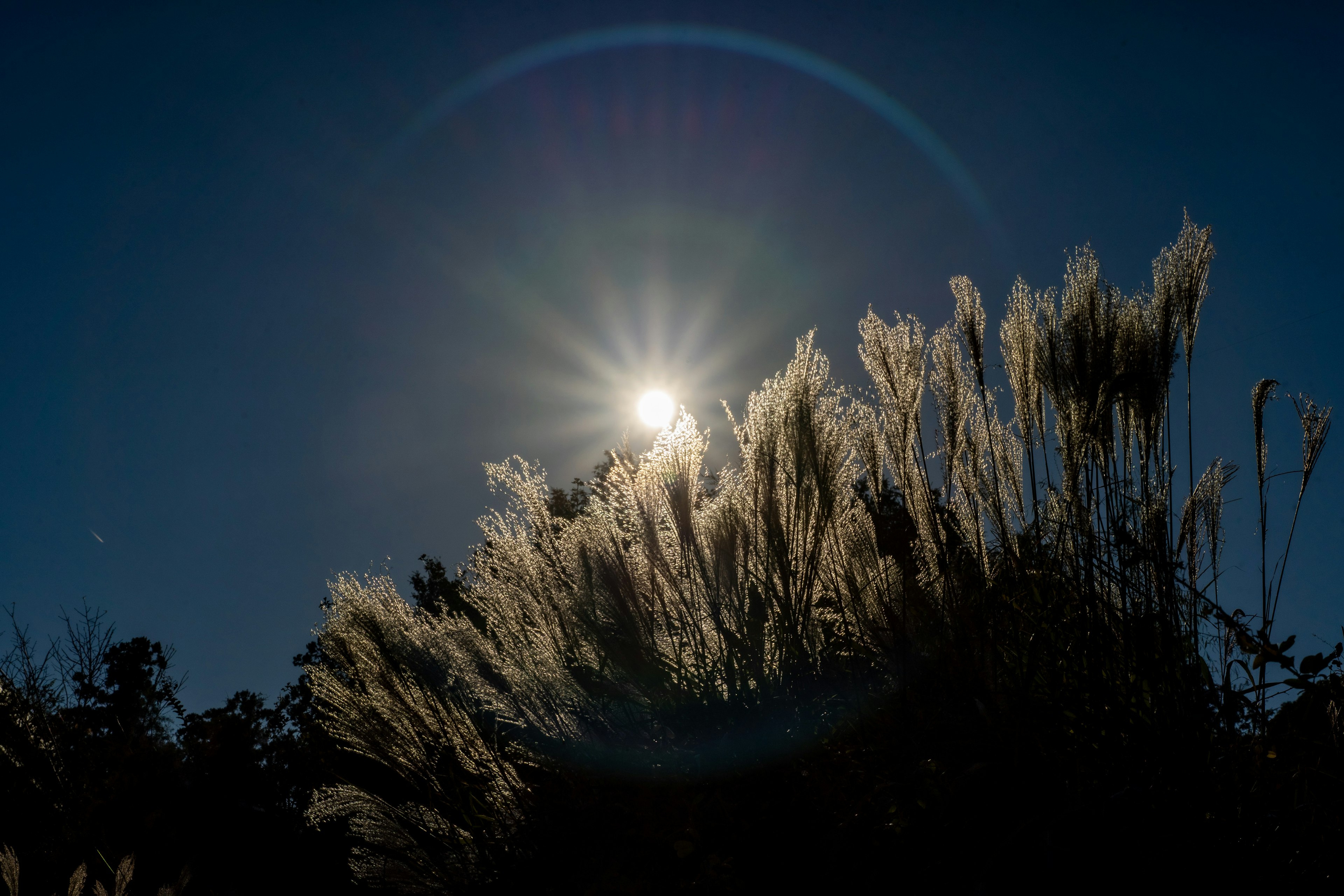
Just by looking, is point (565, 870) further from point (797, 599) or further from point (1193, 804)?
point (1193, 804)

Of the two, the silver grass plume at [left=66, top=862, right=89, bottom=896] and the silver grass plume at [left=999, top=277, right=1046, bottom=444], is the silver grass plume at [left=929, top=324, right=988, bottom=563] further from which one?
the silver grass plume at [left=66, top=862, right=89, bottom=896]

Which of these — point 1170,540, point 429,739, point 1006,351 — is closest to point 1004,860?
point 1170,540

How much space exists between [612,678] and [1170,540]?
166 centimetres

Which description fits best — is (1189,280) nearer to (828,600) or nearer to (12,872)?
(828,600)

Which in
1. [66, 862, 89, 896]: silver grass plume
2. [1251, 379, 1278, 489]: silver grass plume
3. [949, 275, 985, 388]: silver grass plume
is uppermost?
[949, 275, 985, 388]: silver grass plume

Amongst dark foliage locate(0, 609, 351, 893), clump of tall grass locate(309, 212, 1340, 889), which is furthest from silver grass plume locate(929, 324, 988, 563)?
dark foliage locate(0, 609, 351, 893)

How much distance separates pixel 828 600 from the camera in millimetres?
2031

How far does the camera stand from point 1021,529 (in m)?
2.11

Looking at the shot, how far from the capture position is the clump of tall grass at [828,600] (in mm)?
1615

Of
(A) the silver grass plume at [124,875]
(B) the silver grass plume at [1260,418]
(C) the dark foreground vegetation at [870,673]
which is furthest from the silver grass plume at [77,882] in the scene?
(B) the silver grass plume at [1260,418]

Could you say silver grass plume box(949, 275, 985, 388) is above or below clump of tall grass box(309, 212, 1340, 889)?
above

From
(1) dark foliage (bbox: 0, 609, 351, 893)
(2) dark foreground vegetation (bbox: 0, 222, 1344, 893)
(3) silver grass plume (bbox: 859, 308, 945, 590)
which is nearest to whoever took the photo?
(2) dark foreground vegetation (bbox: 0, 222, 1344, 893)

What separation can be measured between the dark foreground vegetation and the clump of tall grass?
1 centimetres

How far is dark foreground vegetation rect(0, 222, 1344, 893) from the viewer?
48.2 inches
